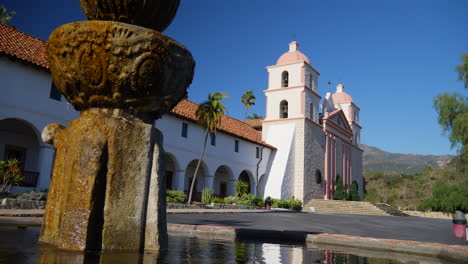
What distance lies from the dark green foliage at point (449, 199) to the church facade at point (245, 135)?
28.7ft

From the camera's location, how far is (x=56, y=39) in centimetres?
392

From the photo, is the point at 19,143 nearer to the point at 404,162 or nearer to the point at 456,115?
the point at 456,115

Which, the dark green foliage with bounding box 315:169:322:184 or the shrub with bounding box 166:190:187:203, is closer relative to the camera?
the shrub with bounding box 166:190:187:203

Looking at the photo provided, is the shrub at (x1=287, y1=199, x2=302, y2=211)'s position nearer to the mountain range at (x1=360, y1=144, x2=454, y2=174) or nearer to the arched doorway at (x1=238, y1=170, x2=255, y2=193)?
the arched doorway at (x1=238, y1=170, x2=255, y2=193)

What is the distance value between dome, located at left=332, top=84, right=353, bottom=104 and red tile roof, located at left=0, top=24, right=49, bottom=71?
117 feet

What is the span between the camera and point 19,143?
1784cm

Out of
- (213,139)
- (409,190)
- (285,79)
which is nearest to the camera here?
(213,139)

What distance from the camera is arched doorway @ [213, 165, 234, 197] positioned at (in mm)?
30225

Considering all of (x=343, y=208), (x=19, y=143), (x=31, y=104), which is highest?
(x=31, y=104)

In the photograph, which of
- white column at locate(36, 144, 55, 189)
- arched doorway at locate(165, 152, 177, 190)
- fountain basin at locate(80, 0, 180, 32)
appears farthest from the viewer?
arched doorway at locate(165, 152, 177, 190)

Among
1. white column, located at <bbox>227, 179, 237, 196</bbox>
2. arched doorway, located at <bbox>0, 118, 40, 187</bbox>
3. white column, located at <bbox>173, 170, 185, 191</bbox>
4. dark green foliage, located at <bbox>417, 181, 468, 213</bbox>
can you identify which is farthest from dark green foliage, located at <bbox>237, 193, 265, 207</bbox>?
dark green foliage, located at <bbox>417, 181, 468, 213</bbox>

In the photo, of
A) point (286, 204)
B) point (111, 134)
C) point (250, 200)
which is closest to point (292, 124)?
point (286, 204)

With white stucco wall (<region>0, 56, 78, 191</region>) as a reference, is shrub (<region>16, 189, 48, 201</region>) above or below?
below

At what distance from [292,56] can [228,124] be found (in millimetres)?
9396
